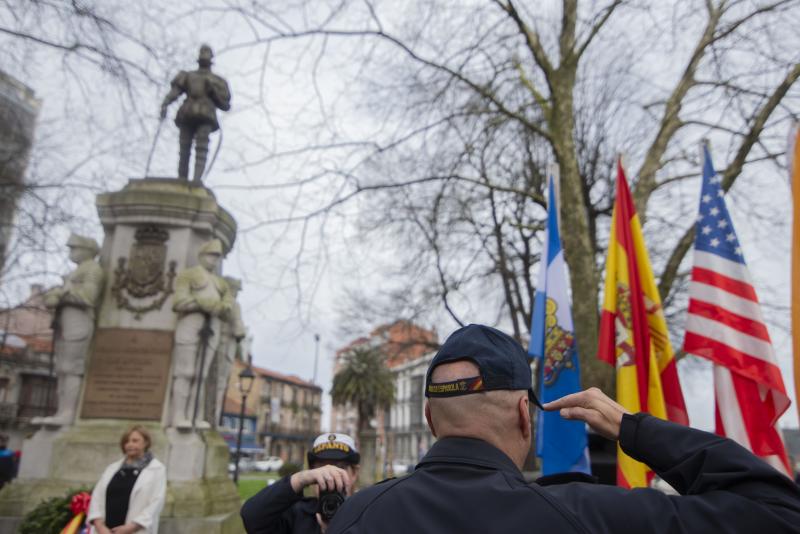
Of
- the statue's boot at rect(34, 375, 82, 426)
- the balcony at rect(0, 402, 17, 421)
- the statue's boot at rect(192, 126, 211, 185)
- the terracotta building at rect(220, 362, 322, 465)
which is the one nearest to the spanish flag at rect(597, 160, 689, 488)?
the statue's boot at rect(34, 375, 82, 426)

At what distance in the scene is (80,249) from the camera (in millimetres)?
7688

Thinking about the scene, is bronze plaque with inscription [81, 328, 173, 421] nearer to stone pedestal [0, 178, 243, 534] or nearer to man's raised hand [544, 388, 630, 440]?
stone pedestal [0, 178, 243, 534]

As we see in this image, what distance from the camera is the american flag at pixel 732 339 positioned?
441 cm

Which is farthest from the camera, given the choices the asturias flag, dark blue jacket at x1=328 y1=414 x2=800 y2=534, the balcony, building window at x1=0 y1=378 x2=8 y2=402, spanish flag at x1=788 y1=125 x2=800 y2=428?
building window at x1=0 y1=378 x2=8 y2=402

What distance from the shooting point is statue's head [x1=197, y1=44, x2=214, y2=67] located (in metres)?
9.06

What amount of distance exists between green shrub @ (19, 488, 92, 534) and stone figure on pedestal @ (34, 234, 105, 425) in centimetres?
155

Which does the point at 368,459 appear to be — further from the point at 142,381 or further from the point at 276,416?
the point at 276,416

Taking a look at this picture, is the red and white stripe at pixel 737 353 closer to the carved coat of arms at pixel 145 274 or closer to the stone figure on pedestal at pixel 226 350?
the stone figure on pedestal at pixel 226 350

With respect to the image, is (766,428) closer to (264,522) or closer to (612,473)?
(612,473)

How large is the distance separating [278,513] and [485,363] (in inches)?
60.6

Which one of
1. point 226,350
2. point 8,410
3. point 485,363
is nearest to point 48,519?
point 226,350

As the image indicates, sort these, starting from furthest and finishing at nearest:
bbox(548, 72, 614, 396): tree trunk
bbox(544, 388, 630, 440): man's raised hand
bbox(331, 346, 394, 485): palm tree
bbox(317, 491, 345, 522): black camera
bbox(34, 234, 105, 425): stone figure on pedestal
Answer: bbox(331, 346, 394, 485): palm tree
bbox(34, 234, 105, 425): stone figure on pedestal
bbox(548, 72, 614, 396): tree trunk
bbox(317, 491, 345, 522): black camera
bbox(544, 388, 630, 440): man's raised hand

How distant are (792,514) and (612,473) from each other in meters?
4.23

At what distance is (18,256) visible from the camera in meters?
15.3
